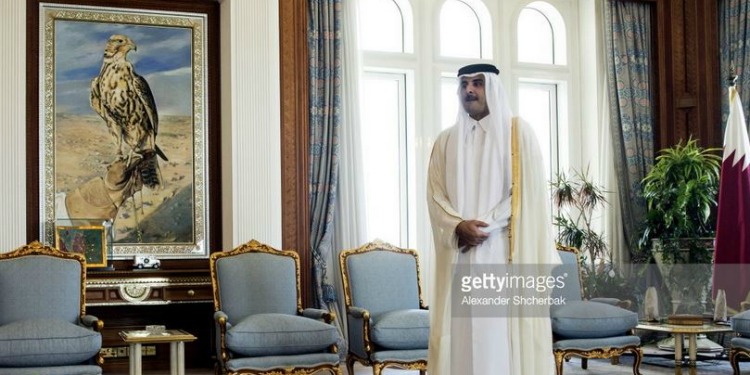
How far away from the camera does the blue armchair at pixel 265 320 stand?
219 inches

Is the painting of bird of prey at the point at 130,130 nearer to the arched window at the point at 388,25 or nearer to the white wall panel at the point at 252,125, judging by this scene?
the white wall panel at the point at 252,125

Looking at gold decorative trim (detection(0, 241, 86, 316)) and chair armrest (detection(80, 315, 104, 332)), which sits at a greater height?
gold decorative trim (detection(0, 241, 86, 316))

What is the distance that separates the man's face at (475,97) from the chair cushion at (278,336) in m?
1.75

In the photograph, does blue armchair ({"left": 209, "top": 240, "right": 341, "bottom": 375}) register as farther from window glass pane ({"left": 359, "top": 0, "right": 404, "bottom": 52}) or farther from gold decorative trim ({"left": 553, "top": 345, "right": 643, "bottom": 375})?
window glass pane ({"left": 359, "top": 0, "right": 404, "bottom": 52})

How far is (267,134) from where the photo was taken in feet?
23.5

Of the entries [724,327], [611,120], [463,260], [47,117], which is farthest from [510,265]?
[611,120]

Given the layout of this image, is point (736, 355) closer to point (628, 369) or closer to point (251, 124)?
point (628, 369)

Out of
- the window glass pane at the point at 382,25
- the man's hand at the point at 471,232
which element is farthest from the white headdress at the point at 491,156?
the window glass pane at the point at 382,25

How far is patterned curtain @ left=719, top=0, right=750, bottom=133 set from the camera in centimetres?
871

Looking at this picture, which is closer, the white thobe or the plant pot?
the white thobe

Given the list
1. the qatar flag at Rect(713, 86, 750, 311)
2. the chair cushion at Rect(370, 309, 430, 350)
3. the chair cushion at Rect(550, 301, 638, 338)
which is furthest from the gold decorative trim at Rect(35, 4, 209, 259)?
the qatar flag at Rect(713, 86, 750, 311)

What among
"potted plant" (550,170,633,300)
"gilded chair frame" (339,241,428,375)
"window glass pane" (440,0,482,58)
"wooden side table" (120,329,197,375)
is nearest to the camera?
"wooden side table" (120,329,197,375)

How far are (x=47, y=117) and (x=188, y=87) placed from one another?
1.03 meters

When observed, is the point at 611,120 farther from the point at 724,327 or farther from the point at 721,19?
the point at 724,327
